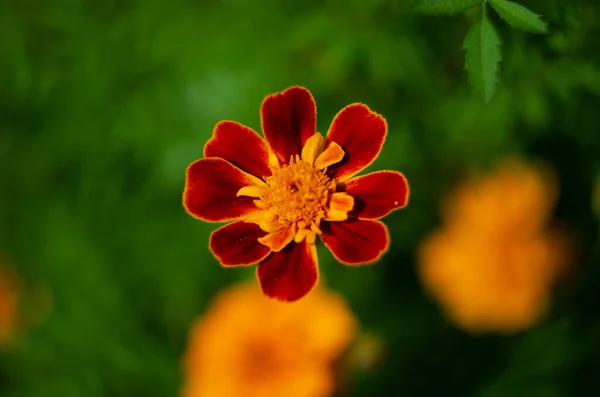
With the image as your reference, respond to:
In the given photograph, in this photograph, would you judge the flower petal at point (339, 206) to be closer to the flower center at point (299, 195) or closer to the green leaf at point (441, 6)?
the flower center at point (299, 195)

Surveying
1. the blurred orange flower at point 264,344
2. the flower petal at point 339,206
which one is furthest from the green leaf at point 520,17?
the blurred orange flower at point 264,344

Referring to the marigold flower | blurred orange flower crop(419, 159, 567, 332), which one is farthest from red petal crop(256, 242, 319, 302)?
blurred orange flower crop(419, 159, 567, 332)

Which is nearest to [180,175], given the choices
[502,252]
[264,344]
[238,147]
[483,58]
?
[264,344]

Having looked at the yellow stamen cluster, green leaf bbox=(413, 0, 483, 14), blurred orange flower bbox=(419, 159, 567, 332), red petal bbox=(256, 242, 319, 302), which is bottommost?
red petal bbox=(256, 242, 319, 302)

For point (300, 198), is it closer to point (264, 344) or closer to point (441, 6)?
point (441, 6)

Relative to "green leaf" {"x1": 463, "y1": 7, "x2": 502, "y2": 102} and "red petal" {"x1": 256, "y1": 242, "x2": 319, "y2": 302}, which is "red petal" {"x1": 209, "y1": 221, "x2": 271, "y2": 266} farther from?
"green leaf" {"x1": 463, "y1": 7, "x2": 502, "y2": 102}
